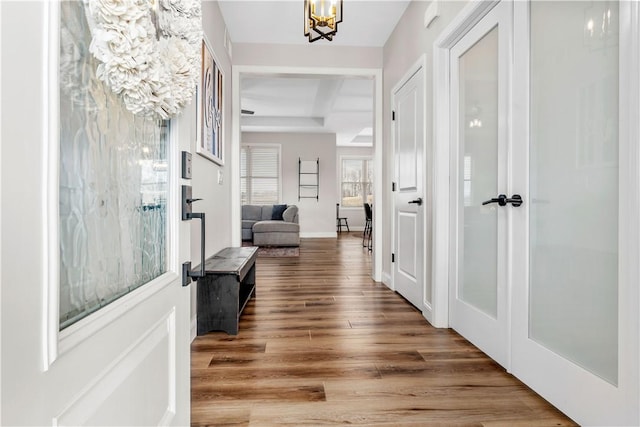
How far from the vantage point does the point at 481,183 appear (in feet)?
6.89

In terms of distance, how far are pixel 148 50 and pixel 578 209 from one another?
5.01 feet

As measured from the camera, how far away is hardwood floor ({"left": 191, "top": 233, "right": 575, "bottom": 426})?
1449 mm

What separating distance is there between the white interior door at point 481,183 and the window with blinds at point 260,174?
7.16 meters

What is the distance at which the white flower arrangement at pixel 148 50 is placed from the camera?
610 mm

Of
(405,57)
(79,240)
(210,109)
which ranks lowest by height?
(79,240)

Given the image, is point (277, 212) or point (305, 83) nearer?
point (305, 83)

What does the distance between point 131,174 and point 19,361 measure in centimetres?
48

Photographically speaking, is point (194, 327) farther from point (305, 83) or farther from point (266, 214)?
point (266, 214)

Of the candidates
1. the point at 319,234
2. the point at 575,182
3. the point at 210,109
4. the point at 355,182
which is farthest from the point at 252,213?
the point at 575,182

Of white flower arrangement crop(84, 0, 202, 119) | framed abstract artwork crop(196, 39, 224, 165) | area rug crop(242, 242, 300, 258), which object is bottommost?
area rug crop(242, 242, 300, 258)

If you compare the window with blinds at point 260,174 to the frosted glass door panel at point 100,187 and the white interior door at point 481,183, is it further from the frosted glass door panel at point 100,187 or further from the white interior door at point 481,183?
the frosted glass door panel at point 100,187

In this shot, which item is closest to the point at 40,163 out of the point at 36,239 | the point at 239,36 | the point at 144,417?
the point at 36,239

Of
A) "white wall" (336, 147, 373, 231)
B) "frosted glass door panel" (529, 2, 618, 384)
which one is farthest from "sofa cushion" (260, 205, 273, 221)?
"frosted glass door panel" (529, 2, 618, 384)

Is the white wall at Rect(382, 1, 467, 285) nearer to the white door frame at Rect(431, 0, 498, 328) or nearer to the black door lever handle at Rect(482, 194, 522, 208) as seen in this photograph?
the white door frame at Rect(431, 0, 498, 328)
